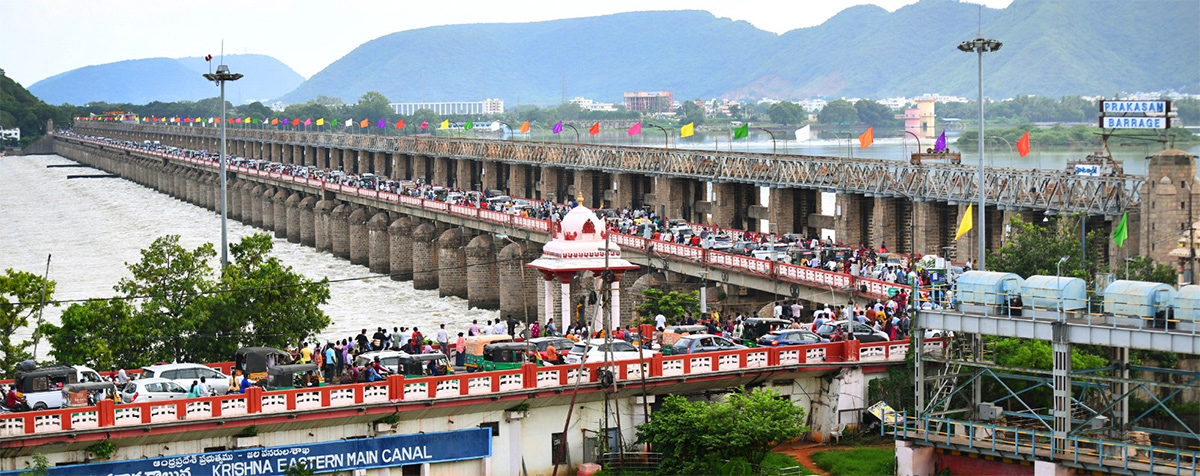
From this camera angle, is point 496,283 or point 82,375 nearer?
point 82,375

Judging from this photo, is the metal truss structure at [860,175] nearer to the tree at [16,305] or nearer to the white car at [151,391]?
the tree at [16,305]

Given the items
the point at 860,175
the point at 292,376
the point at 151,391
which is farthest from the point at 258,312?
the point at 860,175

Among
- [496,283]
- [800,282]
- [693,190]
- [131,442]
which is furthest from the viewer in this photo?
[693,190]

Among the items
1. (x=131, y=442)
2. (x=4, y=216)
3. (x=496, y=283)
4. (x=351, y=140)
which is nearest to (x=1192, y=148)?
(x=351, y=140)

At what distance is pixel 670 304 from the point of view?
54.8m

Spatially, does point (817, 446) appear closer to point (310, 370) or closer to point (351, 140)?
point (310, 370)

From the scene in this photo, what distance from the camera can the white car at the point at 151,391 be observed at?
106 ft

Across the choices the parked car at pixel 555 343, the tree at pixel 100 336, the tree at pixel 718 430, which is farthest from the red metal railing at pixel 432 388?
the tree at pixel 100 336

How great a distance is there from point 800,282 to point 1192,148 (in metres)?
126

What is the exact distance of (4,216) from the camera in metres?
145

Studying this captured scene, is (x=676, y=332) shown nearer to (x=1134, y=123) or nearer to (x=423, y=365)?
(x=423, y=365)

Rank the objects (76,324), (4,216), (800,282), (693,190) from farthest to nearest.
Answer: (4,216)
(693,190)
(800,282)
(76,324)

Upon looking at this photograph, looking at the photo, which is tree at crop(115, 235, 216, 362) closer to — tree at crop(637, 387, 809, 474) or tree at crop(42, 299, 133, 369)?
tree at crop(42, 299, 133, 369)

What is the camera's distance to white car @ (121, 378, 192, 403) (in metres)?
32.3
